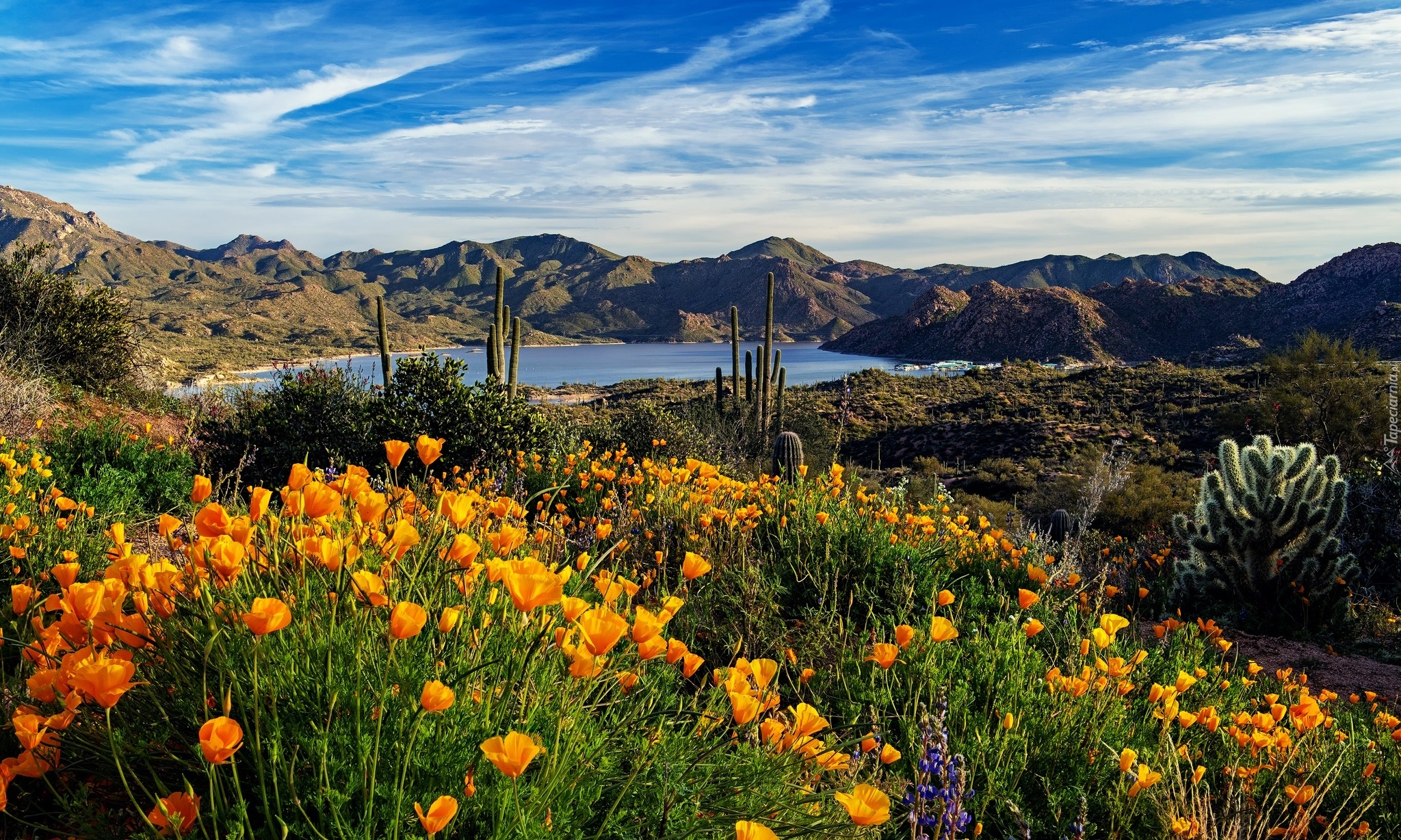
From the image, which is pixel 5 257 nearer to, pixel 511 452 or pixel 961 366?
pixel 511 452

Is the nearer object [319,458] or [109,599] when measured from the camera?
[109,599]

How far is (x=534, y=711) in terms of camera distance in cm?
160

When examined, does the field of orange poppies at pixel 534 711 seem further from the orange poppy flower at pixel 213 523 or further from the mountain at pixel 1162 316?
the mountain at pixel 1162 316

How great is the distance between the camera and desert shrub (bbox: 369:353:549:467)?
7156 mm

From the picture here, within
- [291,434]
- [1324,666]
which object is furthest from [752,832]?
[291,434]

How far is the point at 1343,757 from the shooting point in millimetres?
2766

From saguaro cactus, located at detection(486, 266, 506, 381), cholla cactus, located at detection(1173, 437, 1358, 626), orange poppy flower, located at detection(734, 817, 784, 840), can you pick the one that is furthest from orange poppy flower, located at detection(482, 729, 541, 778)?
saguaro cactus, located at detection(486, 266, 506, 381)

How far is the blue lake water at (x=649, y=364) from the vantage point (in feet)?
214

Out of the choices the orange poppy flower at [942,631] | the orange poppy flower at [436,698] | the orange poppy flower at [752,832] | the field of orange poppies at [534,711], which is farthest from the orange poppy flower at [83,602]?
the orange poppy flower at [942,631]

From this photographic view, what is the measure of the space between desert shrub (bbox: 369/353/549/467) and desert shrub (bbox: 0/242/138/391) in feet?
24.4

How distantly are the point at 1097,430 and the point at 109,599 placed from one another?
26.4 meters

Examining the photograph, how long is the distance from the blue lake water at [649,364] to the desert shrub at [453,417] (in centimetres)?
3520

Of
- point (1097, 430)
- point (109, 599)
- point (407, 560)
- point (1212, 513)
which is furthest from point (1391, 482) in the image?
point (1097, 430)

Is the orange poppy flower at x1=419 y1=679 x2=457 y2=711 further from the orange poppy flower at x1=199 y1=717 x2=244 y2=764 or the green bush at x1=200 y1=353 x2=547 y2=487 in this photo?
the green bush at x1=200 y1=353 x2=547 y2=487
